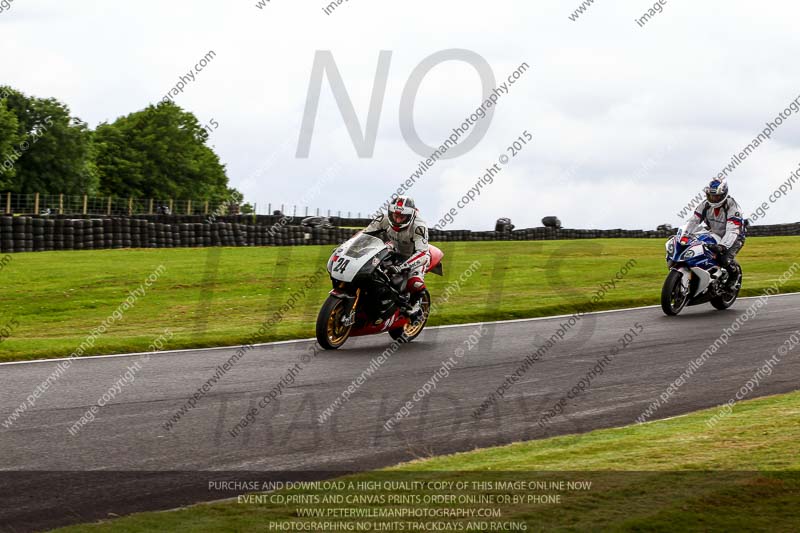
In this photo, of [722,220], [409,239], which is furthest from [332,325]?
[722,220]

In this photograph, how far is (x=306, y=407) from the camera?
345 inches

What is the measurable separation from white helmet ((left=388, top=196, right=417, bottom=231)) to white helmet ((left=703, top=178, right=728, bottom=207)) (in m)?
5.90

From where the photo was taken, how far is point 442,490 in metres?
5.72

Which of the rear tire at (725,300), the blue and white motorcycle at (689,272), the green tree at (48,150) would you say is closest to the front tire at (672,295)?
the blue and white motorcycle at (689,272)

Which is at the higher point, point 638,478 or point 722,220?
point 722,220

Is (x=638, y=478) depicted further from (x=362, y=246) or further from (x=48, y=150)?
(x=48, y=150)

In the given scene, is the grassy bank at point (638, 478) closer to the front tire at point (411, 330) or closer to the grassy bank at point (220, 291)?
the front tire at point (411, 330)

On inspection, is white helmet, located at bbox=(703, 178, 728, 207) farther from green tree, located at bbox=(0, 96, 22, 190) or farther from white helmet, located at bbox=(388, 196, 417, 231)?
green tree, located at bbox=(0, 96, 22, 190)

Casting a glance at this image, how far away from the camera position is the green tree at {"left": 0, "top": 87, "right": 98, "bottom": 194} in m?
72.6

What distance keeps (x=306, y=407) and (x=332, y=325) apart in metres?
3.83

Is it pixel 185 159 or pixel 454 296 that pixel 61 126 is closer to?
pixel 185 159

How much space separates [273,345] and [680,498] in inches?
330

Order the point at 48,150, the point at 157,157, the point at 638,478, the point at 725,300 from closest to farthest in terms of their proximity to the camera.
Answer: the point at 638,478 → the point at 725,300 → the point at 48,150 → the point at 157,157

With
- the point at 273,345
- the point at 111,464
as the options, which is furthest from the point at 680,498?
the point at 273,345
